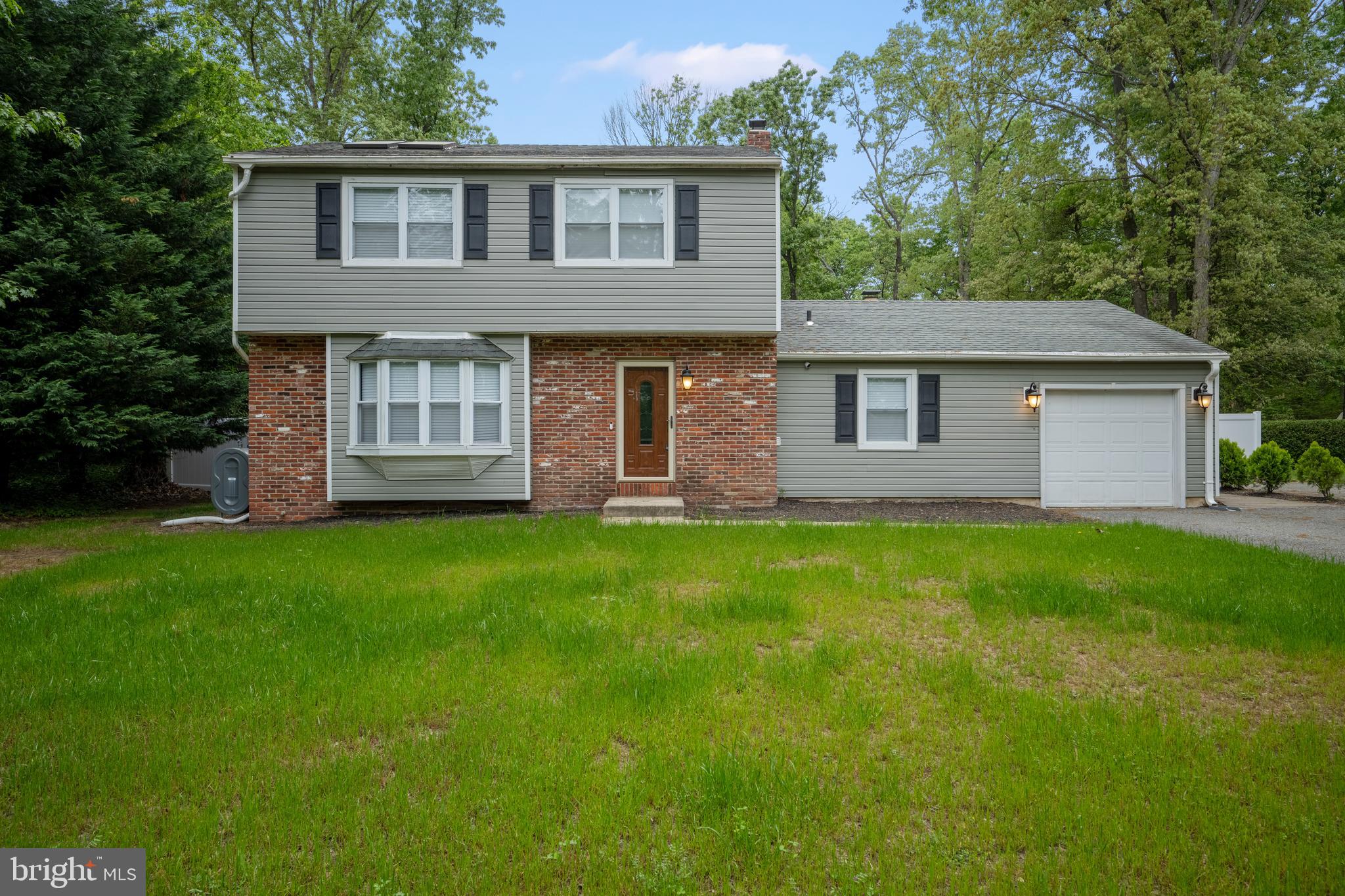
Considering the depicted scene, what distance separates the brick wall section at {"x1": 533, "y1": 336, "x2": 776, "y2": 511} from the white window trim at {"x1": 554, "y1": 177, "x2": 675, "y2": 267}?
1.24 metres

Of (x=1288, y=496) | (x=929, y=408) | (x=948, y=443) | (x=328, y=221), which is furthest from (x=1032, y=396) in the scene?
(x=328, y=221)

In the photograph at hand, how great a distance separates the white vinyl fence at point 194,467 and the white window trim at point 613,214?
460 inches

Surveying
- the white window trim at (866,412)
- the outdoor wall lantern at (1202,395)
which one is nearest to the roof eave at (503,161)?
the white window trim at (866,412)

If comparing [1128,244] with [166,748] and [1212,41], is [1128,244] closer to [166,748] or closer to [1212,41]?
[1212,41]

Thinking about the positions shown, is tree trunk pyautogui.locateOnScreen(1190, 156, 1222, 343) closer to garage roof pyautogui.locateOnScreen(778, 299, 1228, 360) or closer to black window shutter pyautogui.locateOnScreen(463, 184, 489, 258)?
garage roof pyautogui.locateOnScreen(778, 299, 1228, 360)

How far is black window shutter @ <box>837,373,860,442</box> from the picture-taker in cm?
1282

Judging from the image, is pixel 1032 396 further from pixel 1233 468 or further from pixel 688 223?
pixel 688 223

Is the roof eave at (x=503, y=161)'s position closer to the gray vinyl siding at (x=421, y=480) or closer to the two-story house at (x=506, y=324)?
the two-story house at (x=506, y=324)

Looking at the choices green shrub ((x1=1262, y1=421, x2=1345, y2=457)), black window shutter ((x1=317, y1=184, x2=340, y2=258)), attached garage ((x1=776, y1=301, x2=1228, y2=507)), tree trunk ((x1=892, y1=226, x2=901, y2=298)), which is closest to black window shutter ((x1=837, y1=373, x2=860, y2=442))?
attached garage ((x1=776, y1=301, x2=1228, y2=507))

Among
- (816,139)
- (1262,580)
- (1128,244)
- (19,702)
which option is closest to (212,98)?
(816,139)

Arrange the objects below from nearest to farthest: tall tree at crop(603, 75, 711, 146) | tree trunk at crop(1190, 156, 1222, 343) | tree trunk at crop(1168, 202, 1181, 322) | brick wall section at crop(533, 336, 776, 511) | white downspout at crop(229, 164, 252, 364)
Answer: white downspout at crop(229, 164, 252, 364)
brick wall section at crop(533, 336, 776, 511)
tree trunk at crop(1190, 156, 1222, 343)
tree trunk at crop(1168, 202, 1181, 322)
tall tree at crop(603, 75, 711, 146)

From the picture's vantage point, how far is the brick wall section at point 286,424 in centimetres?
1124

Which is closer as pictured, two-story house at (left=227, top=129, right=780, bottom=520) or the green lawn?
the green lawn

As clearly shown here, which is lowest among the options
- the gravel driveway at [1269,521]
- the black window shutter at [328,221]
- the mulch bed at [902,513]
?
the gravel driveway at [1269,521]
